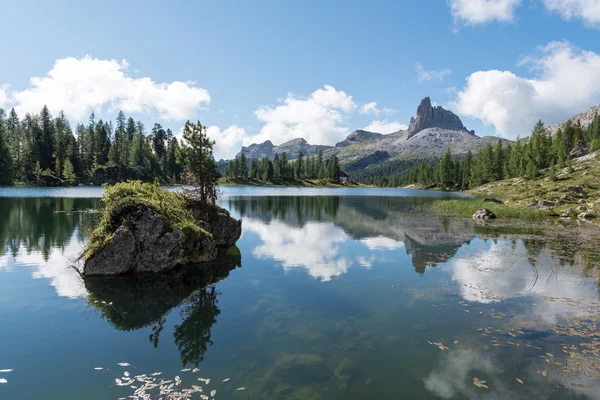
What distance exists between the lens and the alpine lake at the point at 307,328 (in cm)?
1080

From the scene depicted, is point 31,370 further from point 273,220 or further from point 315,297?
point 273,220

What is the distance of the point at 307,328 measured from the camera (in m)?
15.2

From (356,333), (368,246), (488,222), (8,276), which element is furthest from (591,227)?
(8,276)

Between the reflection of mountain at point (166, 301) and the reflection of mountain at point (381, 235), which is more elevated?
the reflection of mountain at point (381, 235)

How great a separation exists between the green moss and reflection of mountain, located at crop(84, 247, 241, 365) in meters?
2.89

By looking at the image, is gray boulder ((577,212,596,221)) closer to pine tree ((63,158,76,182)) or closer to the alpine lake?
the alpine lake

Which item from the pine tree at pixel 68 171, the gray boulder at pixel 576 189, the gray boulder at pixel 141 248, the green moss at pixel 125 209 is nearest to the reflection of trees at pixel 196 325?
the gray boulder at pixel 141 248

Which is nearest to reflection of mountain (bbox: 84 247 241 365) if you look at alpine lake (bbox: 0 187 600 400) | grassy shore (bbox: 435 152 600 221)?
alpine lake (bbox: 0 187 600 400)

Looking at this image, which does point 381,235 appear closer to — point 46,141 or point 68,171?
point 68,171

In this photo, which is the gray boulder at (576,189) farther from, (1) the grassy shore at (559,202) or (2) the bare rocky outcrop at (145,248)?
(2) the bare rocky outcrop at (145,248)

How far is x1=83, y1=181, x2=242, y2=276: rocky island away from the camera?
2240 centimetres

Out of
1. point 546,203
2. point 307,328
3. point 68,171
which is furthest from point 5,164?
point 546,203

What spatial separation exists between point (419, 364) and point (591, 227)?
2031 inches

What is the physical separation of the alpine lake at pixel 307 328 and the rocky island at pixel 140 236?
1281 mm
